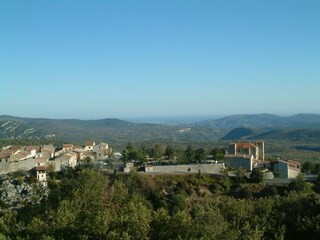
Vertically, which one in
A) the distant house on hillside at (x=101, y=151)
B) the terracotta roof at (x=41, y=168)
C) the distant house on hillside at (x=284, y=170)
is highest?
the distant house on hillside at (x=101, y=151)

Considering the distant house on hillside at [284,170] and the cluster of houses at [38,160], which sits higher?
the cluster of houses at [38,160]

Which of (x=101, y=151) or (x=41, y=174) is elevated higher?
(x=101, y=151)

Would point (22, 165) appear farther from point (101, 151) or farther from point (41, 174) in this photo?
point (101, 151)

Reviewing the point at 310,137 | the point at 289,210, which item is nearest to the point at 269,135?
the point at 310,137

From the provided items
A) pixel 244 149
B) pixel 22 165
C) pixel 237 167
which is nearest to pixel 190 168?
pixel 237 167

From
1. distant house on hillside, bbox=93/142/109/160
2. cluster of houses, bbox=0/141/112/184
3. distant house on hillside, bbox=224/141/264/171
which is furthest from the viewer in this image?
distant house on hillside, bbox=93/142/109/160

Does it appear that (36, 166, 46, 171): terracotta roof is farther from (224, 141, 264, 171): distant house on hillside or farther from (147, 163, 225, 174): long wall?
(224, 141, 264, 171): distant house on hillside

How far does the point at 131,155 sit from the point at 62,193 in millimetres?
24507

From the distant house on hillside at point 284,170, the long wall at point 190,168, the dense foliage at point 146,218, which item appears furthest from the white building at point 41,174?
the distant house on hillside at point 284,170

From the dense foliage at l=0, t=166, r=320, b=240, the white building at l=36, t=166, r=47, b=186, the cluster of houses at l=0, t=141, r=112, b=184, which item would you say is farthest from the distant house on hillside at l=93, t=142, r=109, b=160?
the dense foliage at l=0, t=166, r=320, b=240

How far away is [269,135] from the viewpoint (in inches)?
7682

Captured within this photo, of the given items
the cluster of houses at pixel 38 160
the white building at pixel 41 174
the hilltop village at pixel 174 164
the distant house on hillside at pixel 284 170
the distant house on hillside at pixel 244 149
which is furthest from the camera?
the distant house on hillside at pixel 244 149

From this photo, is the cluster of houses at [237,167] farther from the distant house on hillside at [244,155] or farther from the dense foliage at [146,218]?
the dense foliage at [146,218]

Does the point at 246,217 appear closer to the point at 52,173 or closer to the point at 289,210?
the point at 289,210
